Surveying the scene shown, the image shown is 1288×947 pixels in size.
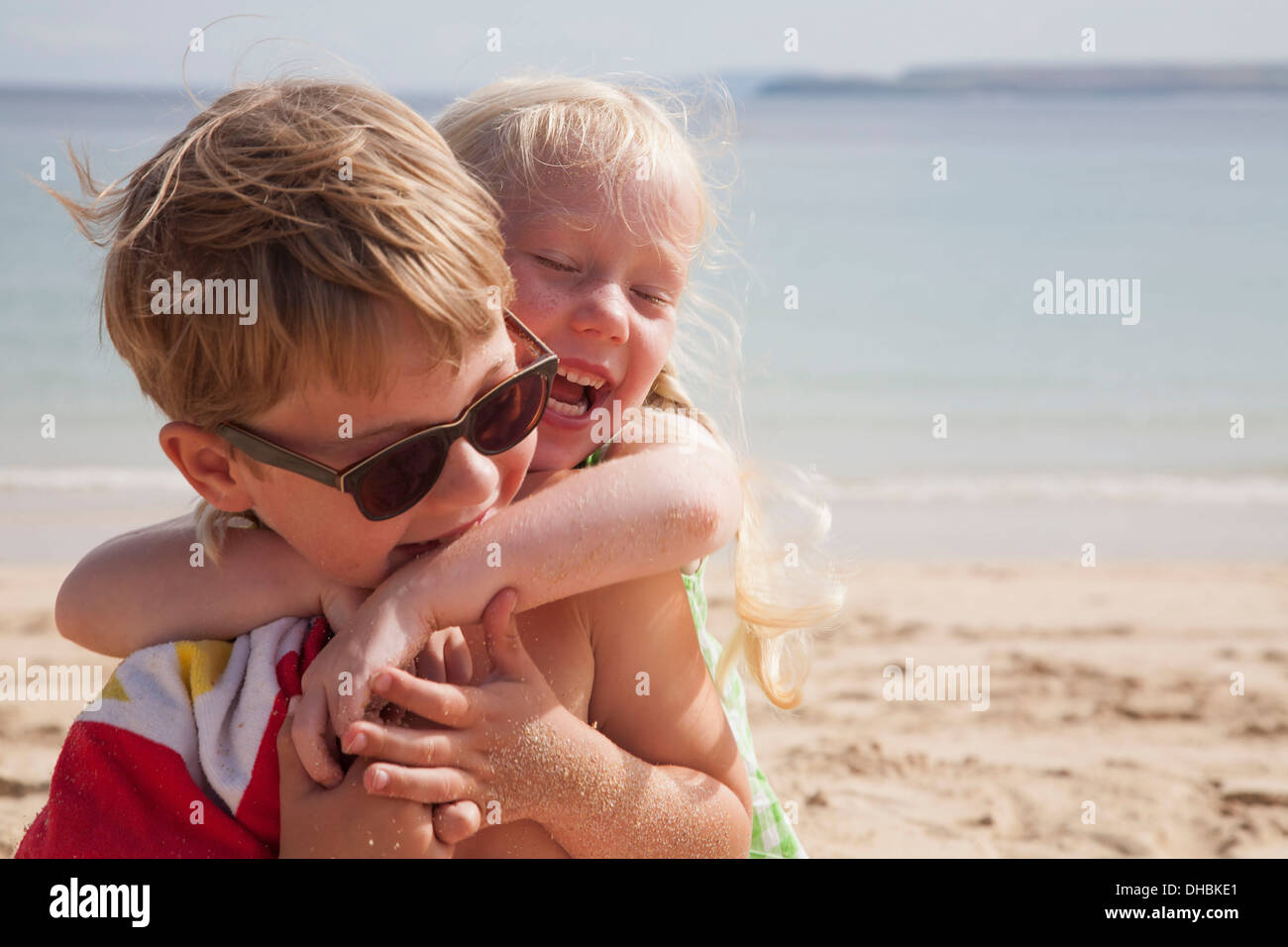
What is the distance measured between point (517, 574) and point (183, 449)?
559mm

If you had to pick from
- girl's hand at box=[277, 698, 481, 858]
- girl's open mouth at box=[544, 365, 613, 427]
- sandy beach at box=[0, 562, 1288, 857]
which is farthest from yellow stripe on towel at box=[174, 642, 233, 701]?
sandy beach at box=[0, 562, 1288, 857]

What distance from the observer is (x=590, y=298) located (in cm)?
244

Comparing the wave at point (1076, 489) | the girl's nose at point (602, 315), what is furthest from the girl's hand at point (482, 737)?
the wave at point (1076, 489)

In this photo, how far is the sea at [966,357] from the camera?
9.16 metres

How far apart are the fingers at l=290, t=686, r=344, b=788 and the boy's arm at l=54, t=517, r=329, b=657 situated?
10.1 inches

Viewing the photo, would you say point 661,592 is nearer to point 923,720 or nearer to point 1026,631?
point 923,720

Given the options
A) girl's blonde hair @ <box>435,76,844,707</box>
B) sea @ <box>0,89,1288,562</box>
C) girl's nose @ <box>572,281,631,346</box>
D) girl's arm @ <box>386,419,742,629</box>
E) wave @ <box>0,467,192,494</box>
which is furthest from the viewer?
wave @ <box>0,467,192,494</box>

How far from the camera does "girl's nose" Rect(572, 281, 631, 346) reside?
2420 mm

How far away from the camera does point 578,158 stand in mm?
2537

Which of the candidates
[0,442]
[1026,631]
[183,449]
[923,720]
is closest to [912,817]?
[923,720]

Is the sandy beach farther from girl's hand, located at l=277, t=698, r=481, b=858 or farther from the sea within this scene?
girl's hand, located at l=277, t=698, r=481, b=858

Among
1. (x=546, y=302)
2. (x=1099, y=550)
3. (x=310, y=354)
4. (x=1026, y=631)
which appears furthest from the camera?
(x=1099, y=550)

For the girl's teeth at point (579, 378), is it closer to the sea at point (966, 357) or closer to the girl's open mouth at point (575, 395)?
the girl's open mouth at point (575, 395)
